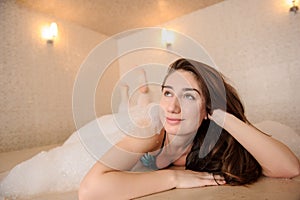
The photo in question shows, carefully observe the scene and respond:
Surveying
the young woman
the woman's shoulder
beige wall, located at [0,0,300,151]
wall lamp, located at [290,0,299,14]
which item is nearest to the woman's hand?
the young woman

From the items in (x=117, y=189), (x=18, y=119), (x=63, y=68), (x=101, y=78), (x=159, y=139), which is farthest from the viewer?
(x=101, y=78)

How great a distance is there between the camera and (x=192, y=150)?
74 centimetres

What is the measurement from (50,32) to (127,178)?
185 cm

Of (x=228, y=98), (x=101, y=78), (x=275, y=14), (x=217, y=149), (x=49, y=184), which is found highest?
(x=275, y=14)

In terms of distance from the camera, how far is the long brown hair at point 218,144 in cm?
61

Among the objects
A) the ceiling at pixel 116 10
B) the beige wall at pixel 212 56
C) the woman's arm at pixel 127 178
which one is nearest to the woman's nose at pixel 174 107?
the woman's arm at pixel 127 178

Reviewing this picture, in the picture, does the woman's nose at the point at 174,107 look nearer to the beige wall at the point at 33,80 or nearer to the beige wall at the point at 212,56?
the beige wall at the point at 212,56

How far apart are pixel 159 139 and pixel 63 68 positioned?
5.65ft

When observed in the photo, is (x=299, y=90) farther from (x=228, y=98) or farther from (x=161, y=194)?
(x=161, y=194)

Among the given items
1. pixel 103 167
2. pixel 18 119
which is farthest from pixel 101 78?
pixel 103 167

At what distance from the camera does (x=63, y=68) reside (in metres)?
2.02

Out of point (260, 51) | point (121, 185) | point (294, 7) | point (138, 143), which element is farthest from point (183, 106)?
point (294, 7)

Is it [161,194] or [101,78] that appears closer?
[161,194]

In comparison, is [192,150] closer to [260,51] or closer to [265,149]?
[265,149]
